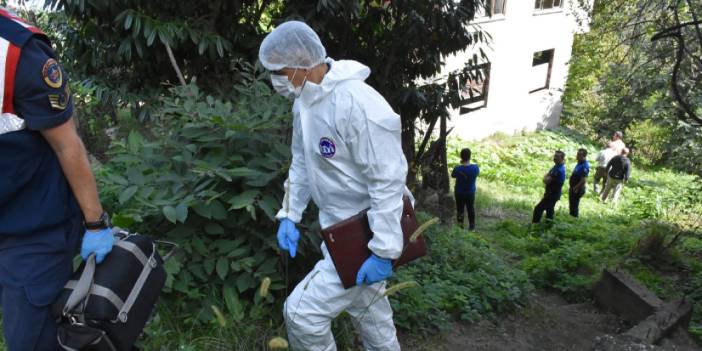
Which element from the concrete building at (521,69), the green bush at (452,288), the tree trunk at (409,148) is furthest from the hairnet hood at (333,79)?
the concrete building at (521,69)

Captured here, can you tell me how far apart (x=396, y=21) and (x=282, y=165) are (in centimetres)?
343

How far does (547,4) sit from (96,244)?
1922 cm

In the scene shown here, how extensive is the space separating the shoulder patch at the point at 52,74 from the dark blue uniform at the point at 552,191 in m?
8.51

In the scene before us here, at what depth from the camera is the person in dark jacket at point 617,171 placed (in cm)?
1211

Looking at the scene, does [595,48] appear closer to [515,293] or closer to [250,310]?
[515,293]

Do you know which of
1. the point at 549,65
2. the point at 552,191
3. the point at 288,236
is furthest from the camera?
the point at 549,65

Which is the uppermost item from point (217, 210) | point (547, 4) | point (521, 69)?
point (217, 210)

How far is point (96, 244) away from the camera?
1995 mm

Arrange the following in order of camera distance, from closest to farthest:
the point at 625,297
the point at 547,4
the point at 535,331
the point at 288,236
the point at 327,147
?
1. the point at 327,147
2. the point at 288,236
3. the point at 535,331
4. the point at 625,297
5. the point at 547,4

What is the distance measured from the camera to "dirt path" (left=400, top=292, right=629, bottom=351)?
3861 millimetres

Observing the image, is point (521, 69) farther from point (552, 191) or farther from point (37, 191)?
point (37, 191)

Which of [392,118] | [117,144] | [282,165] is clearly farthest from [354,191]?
[117,144]

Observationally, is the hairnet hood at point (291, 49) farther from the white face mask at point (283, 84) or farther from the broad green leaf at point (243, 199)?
the broad green leaf at point (243, 199)

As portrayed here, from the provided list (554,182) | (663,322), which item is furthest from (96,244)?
(554,182)
